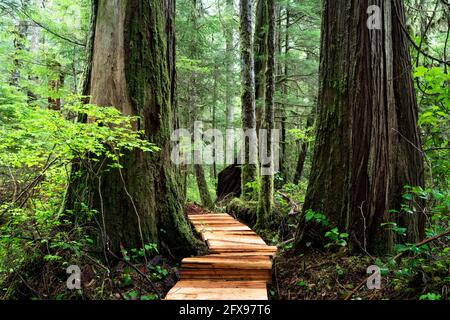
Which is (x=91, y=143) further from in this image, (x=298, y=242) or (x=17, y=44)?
(x=17, y=44)

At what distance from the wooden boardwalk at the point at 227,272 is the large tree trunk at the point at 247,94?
3.58 m

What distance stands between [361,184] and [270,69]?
432 centimetres

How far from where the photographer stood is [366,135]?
170 inches

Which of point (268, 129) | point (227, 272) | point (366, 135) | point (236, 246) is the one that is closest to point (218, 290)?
point (227, 272)

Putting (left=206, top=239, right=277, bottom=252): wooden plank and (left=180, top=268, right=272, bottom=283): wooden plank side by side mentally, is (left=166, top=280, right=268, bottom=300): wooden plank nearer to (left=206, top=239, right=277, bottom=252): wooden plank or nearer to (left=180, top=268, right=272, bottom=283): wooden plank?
(left=180, top=268, right=272, bottom=283): wooden plank

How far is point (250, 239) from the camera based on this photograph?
568 cm

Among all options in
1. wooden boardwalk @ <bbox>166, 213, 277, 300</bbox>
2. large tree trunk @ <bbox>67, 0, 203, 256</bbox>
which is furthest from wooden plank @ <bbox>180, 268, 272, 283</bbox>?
large tree trunk @ <bbox>67, 0, 203, 256</bbox>

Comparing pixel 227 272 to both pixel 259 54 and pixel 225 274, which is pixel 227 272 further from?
pixel 259 54

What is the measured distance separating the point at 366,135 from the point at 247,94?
16.1 feet

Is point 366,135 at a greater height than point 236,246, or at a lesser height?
greater

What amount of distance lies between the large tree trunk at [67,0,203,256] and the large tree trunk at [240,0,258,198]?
13.3 feet

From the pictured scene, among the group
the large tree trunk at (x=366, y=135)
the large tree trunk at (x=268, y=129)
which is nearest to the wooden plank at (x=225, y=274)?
the large tree trunk at (x=366, y=135)
